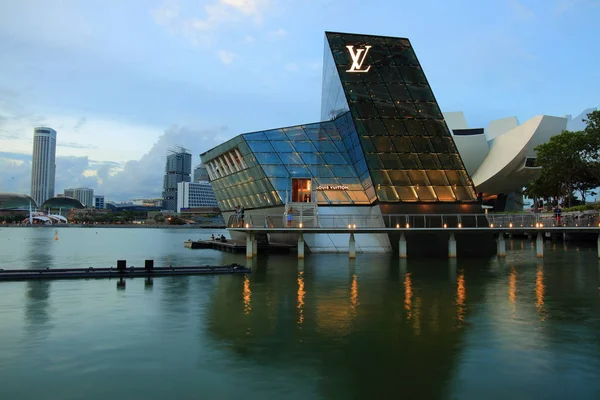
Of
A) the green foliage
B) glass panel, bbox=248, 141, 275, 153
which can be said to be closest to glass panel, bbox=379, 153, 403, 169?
glass panel, bbox=248, 141, 275, 153

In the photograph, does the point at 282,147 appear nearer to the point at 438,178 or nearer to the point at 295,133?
the point at 295,133

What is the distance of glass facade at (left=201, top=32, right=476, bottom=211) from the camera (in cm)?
4856

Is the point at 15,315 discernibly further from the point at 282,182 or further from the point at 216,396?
the point at 282,182

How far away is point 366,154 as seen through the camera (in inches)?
1893

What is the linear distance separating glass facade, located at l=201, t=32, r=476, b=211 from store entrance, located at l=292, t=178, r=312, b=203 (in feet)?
0.38

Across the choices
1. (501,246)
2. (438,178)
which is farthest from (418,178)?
(501,246)

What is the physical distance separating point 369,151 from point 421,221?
8774mm

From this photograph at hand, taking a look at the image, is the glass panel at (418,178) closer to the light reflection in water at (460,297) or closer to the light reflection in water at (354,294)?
the light reflection in water at (460,297)

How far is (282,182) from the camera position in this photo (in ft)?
170

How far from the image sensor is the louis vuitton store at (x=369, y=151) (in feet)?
159

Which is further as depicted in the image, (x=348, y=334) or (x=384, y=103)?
(x=384, y=103)

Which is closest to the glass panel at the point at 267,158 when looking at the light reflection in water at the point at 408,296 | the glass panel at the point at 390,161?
the glass panel at the point at 390,161

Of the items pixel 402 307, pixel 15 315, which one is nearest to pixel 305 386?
pixel 402 307

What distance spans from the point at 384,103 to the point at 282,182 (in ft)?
45.2
